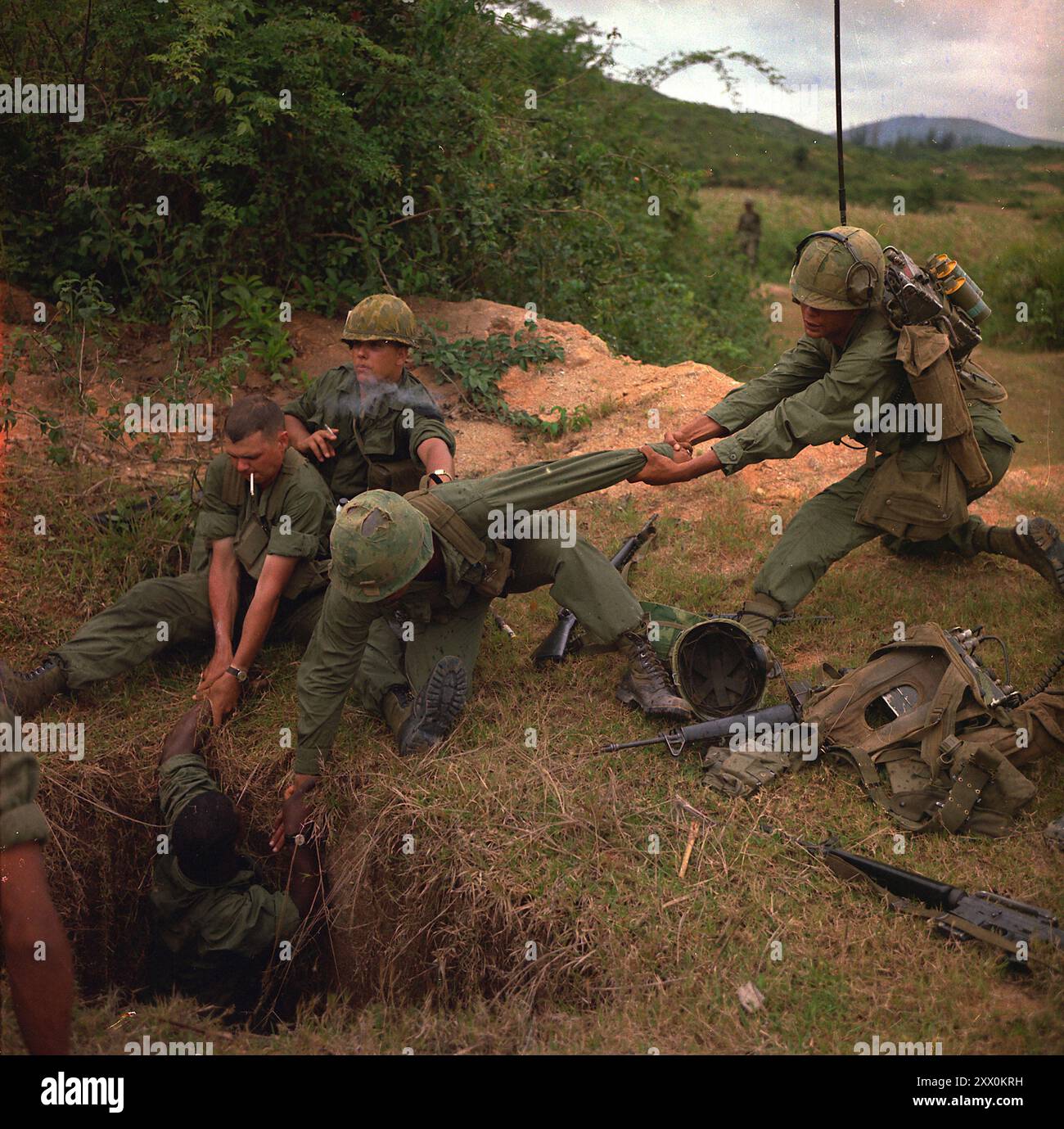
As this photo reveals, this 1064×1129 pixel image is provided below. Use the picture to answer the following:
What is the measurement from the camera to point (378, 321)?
5.20m

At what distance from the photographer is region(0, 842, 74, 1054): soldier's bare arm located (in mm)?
2770

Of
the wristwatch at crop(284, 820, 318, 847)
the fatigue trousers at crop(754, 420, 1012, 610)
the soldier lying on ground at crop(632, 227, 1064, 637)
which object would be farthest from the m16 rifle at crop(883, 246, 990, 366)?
the wristwatch at crop(284, 820, 318, 847)

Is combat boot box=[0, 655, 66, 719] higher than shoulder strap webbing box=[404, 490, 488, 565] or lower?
lower

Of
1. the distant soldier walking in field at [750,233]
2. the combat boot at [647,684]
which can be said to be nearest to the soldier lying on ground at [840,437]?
the combat boot at [647,684]

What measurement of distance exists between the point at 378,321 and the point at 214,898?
267 centimetres

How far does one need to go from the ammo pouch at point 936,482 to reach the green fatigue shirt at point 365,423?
199cm

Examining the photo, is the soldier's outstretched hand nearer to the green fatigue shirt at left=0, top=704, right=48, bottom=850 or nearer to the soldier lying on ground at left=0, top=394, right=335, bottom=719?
the soldier lying on ground at left=0, top=394, right=335, bottom=719

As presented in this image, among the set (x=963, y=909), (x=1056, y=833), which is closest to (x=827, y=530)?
(x=1056, y=833)

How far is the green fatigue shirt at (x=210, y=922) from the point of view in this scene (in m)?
4.20

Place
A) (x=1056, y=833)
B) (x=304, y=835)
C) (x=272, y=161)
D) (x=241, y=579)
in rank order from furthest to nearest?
(x=272, y=161)
(x=241, y=579)
(x=304, y=835)
(x=1056, y=833)

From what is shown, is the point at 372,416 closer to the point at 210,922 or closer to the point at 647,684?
the point at 647,684

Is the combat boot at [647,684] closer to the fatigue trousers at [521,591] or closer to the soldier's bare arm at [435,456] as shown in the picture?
the fatigue trousers at [521,591]
